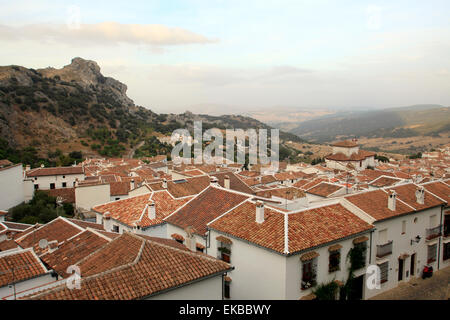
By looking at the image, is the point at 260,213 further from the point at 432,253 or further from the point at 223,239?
the point at 432,253

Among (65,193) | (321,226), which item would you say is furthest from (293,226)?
(65,193)

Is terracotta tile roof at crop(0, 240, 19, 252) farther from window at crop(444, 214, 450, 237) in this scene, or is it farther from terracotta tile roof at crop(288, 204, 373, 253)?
window at crop(444, 214, 450, 237)

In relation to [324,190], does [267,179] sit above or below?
below

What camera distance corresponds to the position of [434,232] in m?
16.8

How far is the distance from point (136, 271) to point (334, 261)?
298 inches

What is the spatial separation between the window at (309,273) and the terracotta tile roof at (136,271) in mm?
3731

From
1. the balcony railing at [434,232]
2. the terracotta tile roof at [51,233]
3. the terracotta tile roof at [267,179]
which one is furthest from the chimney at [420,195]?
the terracotta tile roof at [267,179]

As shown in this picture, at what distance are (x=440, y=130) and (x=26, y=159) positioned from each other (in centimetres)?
15361

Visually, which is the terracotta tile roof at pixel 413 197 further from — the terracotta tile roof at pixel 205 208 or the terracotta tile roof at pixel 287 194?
the terracotta tile roof at pixel 205 208

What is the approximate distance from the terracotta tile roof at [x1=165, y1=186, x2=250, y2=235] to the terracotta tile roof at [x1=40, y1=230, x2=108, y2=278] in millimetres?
3849

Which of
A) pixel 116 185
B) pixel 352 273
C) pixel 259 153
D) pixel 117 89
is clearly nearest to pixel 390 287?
pixel 352 273

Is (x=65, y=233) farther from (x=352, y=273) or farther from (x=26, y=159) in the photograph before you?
(x=26, y=159)

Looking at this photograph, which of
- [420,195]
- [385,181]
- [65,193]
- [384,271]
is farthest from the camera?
[65,193]

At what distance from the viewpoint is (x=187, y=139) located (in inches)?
3351
